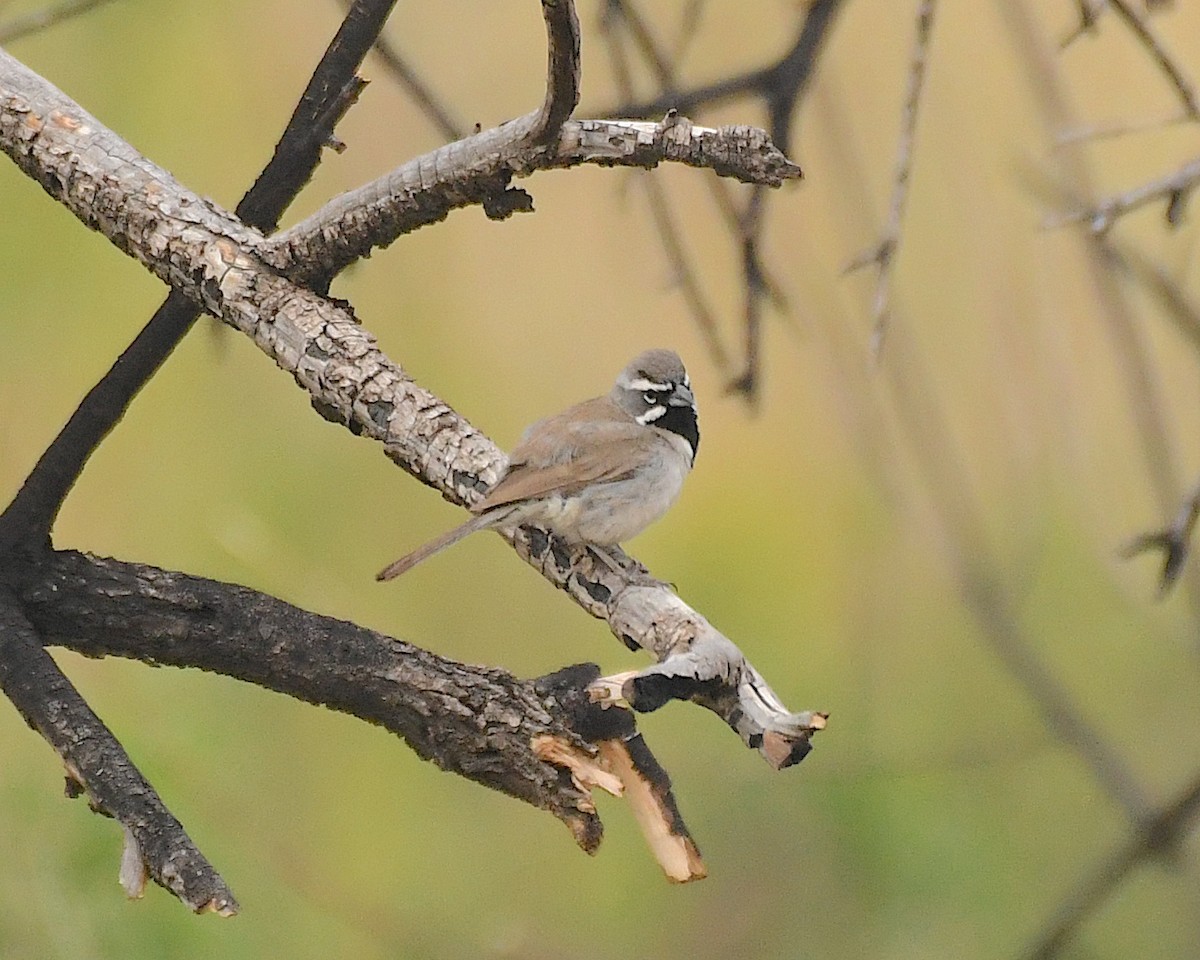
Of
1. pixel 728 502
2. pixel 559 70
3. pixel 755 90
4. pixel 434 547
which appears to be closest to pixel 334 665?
pixel 434 547

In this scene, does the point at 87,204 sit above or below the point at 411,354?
below

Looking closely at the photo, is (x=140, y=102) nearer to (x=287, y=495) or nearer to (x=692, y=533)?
(x=287, y=495)

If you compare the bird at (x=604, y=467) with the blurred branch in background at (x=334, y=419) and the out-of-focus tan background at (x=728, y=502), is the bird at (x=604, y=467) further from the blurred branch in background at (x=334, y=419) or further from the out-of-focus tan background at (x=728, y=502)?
the out-of-focus tan background at (x=728, y=502)

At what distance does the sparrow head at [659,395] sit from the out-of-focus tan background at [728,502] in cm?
66

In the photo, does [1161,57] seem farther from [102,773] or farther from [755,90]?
[102,773]

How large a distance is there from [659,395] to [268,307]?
2.96ft

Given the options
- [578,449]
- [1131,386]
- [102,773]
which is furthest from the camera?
[1131,386]

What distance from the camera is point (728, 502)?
10.1ft

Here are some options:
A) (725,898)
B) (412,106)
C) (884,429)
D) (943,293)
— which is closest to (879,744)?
(725,898)

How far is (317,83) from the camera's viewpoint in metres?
1.58

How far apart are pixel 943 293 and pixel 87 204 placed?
2.02m

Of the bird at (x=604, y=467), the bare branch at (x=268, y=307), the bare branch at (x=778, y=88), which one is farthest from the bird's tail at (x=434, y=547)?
the bare branch at (x=778, y=88)

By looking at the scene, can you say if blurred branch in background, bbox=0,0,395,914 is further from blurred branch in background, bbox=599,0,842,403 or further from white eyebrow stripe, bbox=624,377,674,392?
white eyebrow stripe, bbox=624,377,674,392

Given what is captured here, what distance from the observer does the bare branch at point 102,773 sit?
120cm
